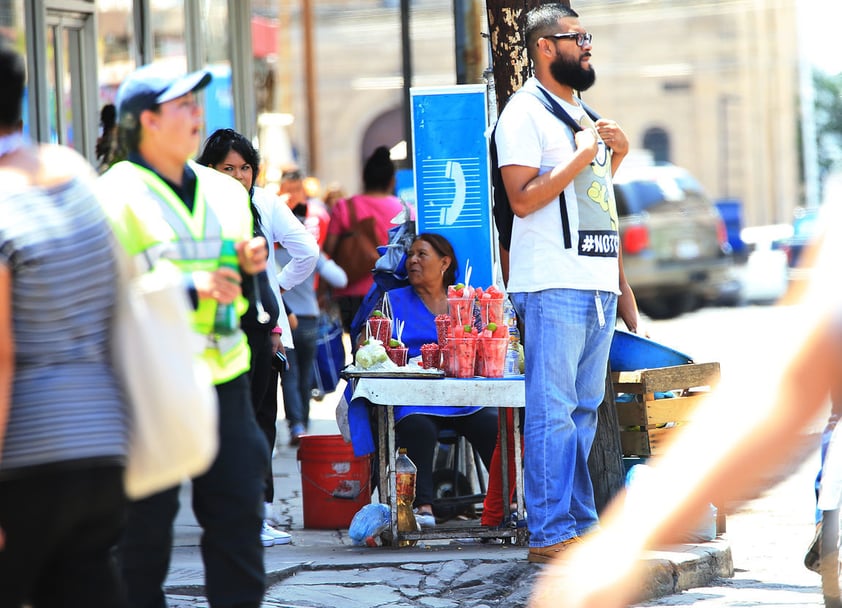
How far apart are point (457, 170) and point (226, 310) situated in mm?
3294

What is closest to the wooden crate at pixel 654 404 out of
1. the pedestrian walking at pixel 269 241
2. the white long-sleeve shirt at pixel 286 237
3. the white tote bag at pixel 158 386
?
the pedestrian walking at pixel 269 241

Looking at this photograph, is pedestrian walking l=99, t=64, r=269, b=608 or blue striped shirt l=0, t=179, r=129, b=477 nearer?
blue striped shirt l=0, t=179, r=129, b=477

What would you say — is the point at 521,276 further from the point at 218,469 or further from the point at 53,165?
the point at 53,165

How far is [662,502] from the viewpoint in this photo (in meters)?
1.78

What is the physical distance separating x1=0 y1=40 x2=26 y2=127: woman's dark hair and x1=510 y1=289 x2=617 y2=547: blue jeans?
8.60 ft

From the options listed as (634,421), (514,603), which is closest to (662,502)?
(514,603)

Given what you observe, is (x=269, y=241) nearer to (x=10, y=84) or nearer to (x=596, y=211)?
(x=596, y=211)

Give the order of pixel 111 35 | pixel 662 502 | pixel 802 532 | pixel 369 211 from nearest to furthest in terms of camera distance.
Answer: pixel 662 502
pixel 802 532
pixel 369 211
pixel 111 35

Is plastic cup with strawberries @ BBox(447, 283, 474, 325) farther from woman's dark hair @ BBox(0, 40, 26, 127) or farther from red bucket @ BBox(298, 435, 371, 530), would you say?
woman's dark hair @ BBox(0, 40, 26, 127)

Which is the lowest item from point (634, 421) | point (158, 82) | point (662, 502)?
point (634, 421)

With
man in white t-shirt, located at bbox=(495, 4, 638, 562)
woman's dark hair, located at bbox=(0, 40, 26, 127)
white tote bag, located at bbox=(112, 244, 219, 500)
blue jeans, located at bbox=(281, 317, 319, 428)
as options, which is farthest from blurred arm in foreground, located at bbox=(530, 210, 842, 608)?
blue jeans, located at bbox=(281, 317, 319, 428)

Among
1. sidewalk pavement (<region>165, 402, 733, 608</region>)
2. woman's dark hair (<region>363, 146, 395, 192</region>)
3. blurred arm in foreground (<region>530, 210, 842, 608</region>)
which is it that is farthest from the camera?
woman's dark hair (<region>363, 146, 395, 192</region>)

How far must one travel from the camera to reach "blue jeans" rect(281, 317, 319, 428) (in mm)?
9453

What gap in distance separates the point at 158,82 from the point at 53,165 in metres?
0.67
